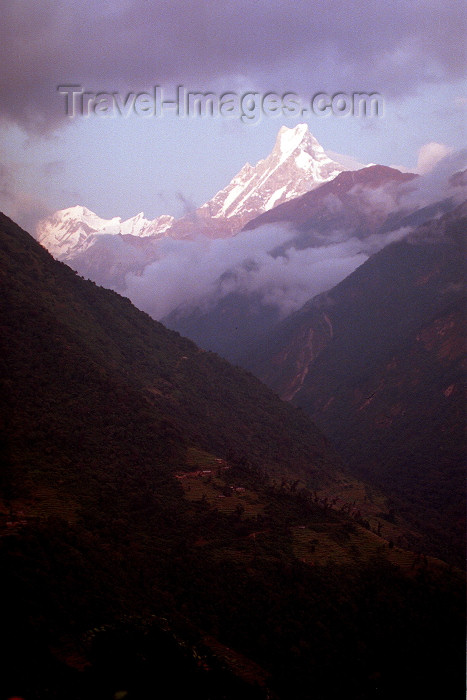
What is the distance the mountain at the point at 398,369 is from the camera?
87188 millimetres

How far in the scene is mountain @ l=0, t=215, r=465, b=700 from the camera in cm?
2822

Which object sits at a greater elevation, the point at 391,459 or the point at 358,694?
the point at 391,459

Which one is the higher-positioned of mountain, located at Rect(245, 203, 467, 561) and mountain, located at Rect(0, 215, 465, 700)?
mountain, located at Rect(245, 203, 467, 561)

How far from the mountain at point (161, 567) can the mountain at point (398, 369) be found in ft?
74.8

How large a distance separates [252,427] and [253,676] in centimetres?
5452

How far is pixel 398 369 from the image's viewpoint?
11994 cm

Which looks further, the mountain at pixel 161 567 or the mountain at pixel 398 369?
the mountain at pixel 398 369

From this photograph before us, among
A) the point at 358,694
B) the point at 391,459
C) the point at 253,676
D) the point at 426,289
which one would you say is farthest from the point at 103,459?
the point at 426,289

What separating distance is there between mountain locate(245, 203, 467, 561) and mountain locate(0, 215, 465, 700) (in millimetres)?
22801

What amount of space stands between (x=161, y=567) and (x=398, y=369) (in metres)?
90.0

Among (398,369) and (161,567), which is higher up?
(398,369)

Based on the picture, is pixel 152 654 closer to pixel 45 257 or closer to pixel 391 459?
A: pixel 45 257

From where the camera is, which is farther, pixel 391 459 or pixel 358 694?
pixel 391 459

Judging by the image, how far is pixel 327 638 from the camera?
3453 centimetres
